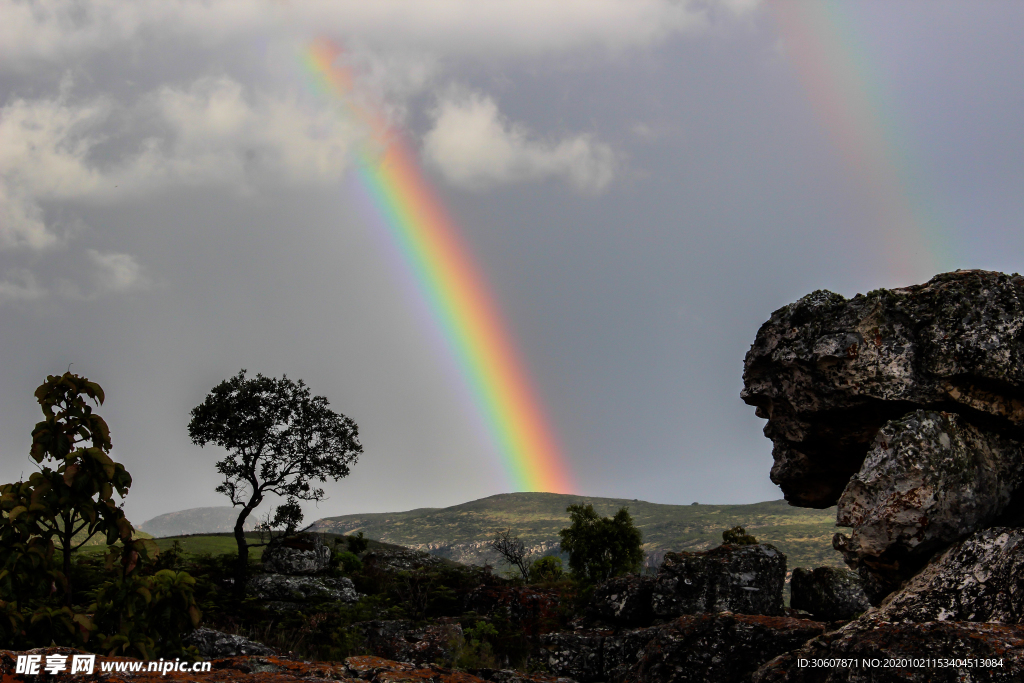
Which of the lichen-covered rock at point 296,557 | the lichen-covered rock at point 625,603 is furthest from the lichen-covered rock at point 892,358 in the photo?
the lichen-covered rock at point 296,557

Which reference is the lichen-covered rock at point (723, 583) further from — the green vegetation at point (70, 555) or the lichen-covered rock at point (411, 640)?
the green vegetation at point (70, 555)

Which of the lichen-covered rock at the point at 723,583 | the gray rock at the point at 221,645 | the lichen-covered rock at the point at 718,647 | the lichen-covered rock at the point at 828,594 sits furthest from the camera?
the lichen-covered rock at the point at 828,594

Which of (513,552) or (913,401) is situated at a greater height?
(913,401)

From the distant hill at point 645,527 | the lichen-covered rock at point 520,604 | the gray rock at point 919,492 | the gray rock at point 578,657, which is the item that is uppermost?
the gray rock at point 919,492

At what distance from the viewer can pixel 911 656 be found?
5777mm

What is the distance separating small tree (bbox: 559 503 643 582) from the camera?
34.2 meters

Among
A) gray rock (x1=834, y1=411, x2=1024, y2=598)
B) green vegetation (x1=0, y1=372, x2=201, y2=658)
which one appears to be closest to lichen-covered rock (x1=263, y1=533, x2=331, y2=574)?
green vegetation (x1=0, y1=372, x2=201, y2=658)

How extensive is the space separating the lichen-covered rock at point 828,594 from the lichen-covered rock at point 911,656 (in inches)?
562

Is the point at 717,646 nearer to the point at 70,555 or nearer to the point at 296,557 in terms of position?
the point at 70,555

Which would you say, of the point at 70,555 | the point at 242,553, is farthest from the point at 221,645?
the point at 242,553

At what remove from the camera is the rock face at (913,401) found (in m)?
8.02

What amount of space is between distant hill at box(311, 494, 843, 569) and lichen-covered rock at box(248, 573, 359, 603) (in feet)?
278

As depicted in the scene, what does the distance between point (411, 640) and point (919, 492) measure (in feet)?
50.9

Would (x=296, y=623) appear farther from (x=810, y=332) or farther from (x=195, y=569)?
(x=810, y=332)
